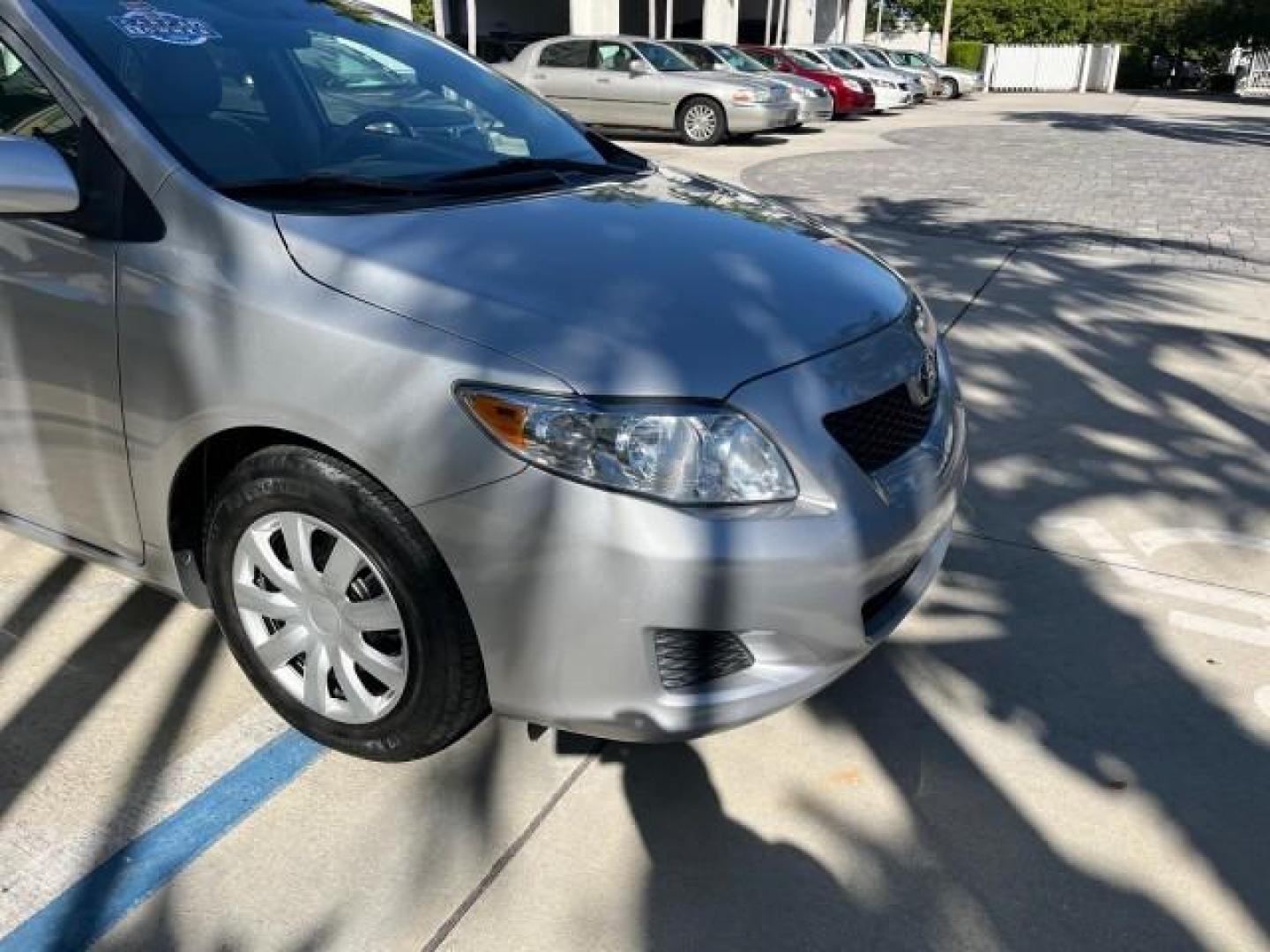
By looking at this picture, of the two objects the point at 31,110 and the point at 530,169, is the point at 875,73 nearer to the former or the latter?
the point at 530,169

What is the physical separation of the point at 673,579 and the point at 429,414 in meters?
0.57

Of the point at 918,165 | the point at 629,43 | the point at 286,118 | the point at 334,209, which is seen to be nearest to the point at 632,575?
the point at 334,209

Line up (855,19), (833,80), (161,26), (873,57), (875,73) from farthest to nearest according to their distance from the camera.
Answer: (855,19), (873,57), (875,73), (833,80), (161,26)

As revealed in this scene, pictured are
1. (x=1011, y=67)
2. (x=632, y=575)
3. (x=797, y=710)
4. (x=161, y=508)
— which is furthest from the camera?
(x=1011, y=67)

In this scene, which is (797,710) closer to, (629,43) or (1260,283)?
(1260,283)

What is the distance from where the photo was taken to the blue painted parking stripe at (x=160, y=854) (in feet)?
6.61

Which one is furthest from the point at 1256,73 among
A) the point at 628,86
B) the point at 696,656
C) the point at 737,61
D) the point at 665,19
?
the point at 696,656

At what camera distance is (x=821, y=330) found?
237 cm

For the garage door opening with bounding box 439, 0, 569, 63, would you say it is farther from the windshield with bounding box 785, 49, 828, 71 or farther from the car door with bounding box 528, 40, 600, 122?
the car door with bounding box 528, 40, 600, 122

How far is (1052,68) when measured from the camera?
4062 cm

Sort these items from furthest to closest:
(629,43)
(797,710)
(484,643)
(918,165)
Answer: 1. (629,43)
2. (918,165)
3. (797,710)
4. (484,643)

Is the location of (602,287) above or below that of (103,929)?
above

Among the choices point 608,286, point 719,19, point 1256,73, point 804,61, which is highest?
point 719,19

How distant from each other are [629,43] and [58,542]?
14534 millimetres
